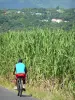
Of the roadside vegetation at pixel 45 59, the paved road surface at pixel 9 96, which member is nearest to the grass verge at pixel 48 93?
the roadside vegetation at pixel 45 59

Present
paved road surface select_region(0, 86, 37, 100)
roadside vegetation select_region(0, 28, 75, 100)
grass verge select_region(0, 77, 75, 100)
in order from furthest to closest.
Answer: roadside vegetation select_region(0, 28, 75, 100)
paved road surface select_region(0, 86, 37, 100)
grass verge select_region(0, 77, 75, 100)

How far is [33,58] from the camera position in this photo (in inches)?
810

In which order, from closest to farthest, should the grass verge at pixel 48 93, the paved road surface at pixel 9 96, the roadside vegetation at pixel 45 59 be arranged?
the grass verge at pixel 48 93, the paved road surface at pixel 9 96, the roadside vegetation at pixel 45 59

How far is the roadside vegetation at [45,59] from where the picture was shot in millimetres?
16547

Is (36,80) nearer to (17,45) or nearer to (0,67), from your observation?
(17,45)

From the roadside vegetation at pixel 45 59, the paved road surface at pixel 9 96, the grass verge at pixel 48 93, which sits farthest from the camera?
the roadside vegetation at pixel 45 59

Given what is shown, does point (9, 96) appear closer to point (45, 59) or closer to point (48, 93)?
point (48, 93)

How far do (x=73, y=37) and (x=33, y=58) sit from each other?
3310mm

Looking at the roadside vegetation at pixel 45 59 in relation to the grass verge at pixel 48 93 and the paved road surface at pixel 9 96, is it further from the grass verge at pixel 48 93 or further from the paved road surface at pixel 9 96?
the paved road surface at pixel 9 96

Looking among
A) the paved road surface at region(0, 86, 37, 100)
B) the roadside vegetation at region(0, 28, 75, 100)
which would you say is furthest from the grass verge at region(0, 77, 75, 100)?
the paved road surface at region(0, 86, 37, 100)

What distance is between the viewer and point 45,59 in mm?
18750

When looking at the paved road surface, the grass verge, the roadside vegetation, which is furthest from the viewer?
the roadside vegetation

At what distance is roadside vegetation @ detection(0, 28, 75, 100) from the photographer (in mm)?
16547

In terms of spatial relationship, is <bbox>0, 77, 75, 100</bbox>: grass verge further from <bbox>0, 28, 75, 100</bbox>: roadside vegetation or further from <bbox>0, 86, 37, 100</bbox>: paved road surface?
<bbox>0, 86, 37, 100</bbox>: paved road surface
